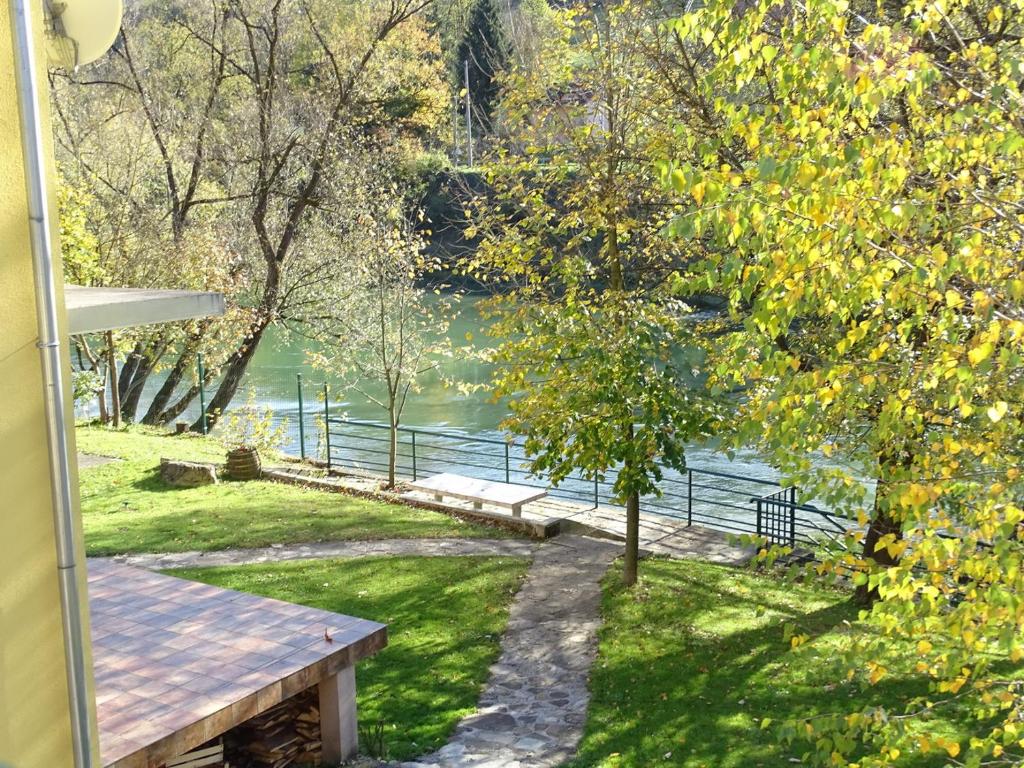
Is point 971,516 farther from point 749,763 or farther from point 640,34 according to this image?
point 640,34

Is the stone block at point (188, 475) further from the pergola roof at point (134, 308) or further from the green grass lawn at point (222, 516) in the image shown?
the pergola roof at point (134, 308)

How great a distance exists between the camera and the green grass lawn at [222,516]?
43.0ft

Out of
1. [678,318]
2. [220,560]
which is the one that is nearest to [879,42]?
[678,318]

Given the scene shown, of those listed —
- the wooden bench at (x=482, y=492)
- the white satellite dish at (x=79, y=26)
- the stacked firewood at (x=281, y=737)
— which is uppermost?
the white satellite dish at (x=79, y=26)

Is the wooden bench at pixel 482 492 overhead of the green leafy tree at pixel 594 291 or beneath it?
A: beneath

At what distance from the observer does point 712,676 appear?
Answer: 888cm

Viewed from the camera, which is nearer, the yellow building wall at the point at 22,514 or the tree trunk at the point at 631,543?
the yellow building wall at the point at 22,514

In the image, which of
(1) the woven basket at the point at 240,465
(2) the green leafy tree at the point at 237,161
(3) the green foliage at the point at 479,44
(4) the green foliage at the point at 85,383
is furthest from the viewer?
(3) the green foliage at the point at 479,44

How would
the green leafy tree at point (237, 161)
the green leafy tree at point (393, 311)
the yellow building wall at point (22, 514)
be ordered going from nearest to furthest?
the yellow building wall at point (22, 514), the green leafy tree at point (393, 311), the green leafy tree at point (237, 161)

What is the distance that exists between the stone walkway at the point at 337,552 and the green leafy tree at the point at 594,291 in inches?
99.3

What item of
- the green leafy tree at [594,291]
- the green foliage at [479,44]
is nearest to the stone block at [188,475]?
the green leafy tree at [594,291]

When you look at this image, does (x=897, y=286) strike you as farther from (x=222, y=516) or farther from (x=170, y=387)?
(x=170, y=387)

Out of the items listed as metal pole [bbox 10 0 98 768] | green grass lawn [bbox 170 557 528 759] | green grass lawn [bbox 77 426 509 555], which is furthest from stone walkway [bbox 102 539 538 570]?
metal pole [bbox 10 0 98 768]

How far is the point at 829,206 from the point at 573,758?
16.0 ft
